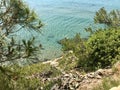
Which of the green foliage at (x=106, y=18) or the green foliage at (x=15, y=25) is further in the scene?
the green foliage at (x=106, y=18)

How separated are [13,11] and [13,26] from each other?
549mm

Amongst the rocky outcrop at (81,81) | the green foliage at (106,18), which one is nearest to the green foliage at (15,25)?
the rocky outcrop at (81,81)

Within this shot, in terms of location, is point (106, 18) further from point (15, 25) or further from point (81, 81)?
point (15, 25)

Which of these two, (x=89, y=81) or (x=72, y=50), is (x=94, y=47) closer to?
(x=72, y=50)

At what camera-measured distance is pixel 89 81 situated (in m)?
12.7

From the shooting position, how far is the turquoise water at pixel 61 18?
3781 cm

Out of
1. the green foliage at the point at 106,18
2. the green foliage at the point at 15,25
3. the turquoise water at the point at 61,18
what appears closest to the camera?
the green foliage at the point at 15,25

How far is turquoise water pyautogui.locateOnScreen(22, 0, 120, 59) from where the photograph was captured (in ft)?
124

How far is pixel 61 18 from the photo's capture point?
55469 millimetres

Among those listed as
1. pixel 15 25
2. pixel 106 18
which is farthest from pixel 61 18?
pixel 15 25

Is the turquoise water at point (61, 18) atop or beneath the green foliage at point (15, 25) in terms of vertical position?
beneath

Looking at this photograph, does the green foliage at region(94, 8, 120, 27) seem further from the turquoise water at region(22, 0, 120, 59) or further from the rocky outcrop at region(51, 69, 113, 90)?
the rocky outcrop at region(51, 69, 113, 90)

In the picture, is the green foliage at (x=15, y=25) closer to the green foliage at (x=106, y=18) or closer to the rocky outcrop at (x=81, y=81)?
the rocky outcrop at (x=81, y=81)

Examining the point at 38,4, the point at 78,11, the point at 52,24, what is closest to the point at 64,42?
the point at 52,24
